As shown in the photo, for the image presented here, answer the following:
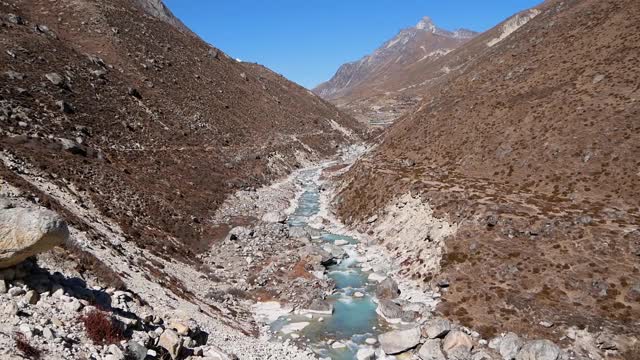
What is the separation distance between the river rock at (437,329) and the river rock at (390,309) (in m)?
3.71

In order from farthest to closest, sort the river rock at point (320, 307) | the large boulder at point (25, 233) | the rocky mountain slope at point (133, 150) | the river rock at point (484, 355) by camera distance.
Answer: the river rock at point (320, 307) < the rocky mountain slope at point (133, 150) < the river rock at point (484, 355) < the large boulder at point (25, 233)

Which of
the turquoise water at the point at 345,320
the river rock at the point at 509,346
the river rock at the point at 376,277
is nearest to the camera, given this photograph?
the river rock at the point at 509,346

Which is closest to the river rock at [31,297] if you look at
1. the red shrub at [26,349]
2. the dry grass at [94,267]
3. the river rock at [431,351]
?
the red shrub at [26,349]

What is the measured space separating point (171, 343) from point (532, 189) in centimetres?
4527

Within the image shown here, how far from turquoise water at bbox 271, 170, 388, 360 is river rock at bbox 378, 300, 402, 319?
0.67 m

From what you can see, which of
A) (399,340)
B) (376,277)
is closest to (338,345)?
(399,340)

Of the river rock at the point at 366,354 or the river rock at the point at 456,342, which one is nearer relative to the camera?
the river rock at the point at 366,354

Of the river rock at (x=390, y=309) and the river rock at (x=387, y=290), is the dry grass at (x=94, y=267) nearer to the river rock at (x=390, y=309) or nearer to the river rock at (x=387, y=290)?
the river rock at (x=390, y=309)

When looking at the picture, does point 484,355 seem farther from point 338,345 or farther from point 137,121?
point 137,121

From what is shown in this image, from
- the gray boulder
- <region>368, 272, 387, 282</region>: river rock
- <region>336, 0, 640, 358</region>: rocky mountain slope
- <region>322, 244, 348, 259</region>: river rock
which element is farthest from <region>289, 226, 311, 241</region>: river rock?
the gray boulder

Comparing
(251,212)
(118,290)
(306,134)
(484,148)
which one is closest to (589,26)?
(484,148)

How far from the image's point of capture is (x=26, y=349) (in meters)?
16.4

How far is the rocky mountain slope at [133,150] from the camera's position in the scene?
31500 mm

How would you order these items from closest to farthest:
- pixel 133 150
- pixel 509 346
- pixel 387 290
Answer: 1. pixel 509 346
2. pixel 387 290
3. pixel 133 150
